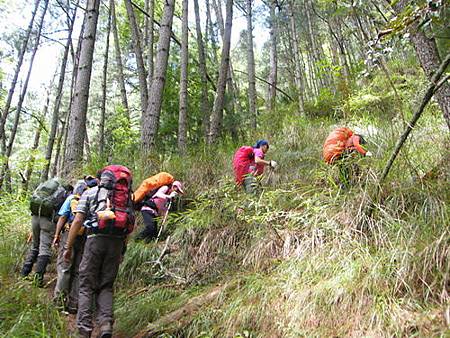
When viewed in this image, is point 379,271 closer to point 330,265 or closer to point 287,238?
point 330,265

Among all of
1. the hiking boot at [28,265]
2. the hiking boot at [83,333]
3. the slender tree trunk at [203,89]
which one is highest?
the slender tree trunk at [203,89]

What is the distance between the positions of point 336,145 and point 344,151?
0.20m

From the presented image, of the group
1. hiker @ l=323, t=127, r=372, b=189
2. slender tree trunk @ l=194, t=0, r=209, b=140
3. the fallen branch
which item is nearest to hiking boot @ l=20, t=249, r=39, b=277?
the fallen branch

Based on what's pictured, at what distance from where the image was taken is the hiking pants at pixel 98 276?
4047 millimetres

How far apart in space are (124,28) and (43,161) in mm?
8580

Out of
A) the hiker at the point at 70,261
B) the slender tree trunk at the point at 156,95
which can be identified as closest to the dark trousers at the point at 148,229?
the hiker at the point at 70,261

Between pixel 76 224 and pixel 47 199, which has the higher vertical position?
pixel 47 199

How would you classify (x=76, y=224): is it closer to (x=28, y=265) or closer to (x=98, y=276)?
(x=98, y=276)

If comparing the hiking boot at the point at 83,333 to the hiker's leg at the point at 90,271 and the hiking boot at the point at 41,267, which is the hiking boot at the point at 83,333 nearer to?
the hiker's leg at the point at 90,271

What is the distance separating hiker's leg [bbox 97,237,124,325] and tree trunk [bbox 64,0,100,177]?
3.07 m

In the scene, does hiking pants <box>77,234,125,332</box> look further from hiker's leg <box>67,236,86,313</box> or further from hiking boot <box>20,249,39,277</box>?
hiking boot <box>20,249,39,277</box>

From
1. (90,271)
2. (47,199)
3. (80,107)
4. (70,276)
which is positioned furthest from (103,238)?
(80,107)

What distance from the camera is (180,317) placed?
4.07 metres

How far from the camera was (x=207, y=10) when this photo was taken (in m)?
15.8
